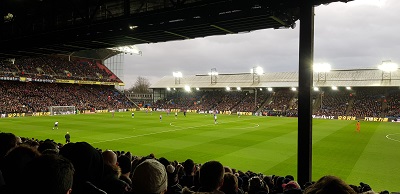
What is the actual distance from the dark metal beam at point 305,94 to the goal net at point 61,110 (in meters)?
59.7

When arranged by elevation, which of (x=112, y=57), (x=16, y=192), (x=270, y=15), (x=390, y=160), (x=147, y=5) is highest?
(x=112, y=57)

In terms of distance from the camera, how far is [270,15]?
8844 millimetres

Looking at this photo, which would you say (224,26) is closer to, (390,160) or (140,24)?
(140,24)

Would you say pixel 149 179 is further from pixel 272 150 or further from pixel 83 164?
pixel 272 150

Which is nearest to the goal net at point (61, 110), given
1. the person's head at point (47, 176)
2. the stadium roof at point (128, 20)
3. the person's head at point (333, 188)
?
the stadium roof at point (128, 20)

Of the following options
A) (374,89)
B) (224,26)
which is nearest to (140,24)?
(224,26)

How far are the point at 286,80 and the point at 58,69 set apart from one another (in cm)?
5691

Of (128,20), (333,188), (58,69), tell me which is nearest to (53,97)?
(58,69)

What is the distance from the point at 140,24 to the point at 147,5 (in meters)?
0.80

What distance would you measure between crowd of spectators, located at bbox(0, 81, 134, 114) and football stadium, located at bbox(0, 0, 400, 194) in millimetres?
318

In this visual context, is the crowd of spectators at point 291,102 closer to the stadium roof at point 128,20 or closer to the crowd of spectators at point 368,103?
the crowd of spectators at point 368,103

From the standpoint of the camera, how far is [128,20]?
35.9 feet

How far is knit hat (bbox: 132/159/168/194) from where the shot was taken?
3.00 meters

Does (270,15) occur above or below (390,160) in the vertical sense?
above
